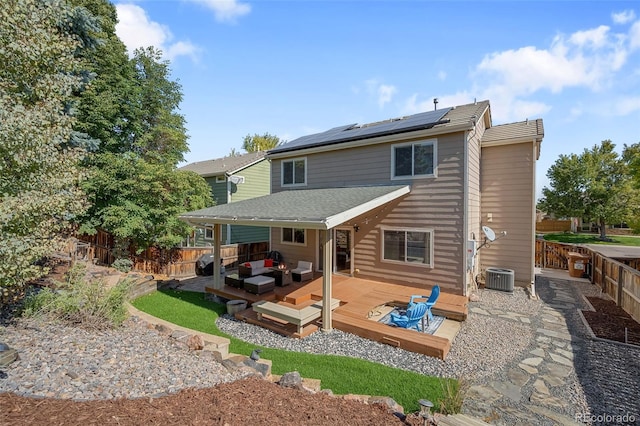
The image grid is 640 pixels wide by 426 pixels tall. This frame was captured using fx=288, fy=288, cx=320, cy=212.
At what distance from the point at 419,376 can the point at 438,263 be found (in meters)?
4.74

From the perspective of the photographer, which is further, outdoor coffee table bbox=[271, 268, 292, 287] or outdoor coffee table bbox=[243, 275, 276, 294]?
outdoor coffee table bbox=[271, 268, 292, 287]

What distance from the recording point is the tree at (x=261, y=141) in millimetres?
38350

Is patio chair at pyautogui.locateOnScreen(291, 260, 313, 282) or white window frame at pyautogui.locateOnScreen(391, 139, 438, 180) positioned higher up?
white window frame at pyautogui.locateOnScreen(391, 139, 438, 180)

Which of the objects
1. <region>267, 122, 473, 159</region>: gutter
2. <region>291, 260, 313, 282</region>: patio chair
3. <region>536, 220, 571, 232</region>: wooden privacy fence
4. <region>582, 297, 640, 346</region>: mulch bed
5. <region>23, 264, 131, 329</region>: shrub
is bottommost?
<region>582, 297, 640, 346</region>: mulch bed

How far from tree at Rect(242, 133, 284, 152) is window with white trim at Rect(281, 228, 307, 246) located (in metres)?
27.3

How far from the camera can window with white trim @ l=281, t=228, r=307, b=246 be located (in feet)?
40.8

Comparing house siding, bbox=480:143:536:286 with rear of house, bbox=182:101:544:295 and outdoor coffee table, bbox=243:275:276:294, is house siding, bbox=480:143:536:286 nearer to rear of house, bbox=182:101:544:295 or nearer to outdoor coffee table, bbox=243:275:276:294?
rear of house, bbox=182:101:544:295

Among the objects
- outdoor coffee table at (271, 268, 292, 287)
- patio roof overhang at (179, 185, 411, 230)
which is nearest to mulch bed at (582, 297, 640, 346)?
patio roof overhang at (179, 185, 411, 230)

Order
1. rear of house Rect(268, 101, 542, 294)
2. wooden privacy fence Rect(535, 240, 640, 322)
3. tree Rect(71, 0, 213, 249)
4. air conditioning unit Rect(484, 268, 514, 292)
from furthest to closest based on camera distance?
tree Rect(71, 0, 213, 249)
air conditioning unit Rect(484, 268, 514, 292)
rear of house Rect(268, 101, 542, 294)
wooden privacy fence Rect(535, 240, 640, 322)

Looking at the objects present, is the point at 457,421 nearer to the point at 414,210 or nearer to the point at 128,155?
the point at 414,210

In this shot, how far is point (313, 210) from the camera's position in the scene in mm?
7742

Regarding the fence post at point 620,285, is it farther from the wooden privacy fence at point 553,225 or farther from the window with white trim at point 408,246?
the wooden privacy fence at point 553,225

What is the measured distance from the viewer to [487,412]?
4109mm

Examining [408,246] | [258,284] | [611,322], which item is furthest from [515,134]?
[258,284]
